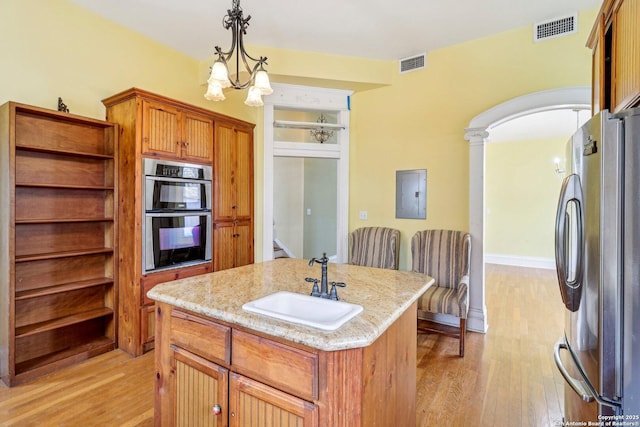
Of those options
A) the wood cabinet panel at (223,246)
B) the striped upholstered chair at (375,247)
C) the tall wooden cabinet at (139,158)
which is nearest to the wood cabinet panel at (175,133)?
the tall wooden cabinet at (139,158)

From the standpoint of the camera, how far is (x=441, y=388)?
2.39m

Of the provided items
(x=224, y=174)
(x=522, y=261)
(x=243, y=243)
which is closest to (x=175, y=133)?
(x=224, y=174)

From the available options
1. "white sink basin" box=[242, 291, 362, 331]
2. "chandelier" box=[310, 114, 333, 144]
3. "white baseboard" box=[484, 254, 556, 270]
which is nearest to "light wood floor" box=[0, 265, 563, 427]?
"white sink basin" box=[242, 291, 362, 331]

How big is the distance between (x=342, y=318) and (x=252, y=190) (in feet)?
9.90

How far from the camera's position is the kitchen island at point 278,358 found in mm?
1104

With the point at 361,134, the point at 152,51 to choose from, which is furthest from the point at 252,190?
the point at 152,51

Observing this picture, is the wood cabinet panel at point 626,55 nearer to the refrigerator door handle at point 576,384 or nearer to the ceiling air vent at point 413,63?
the refrigerator door handle at point 576,384

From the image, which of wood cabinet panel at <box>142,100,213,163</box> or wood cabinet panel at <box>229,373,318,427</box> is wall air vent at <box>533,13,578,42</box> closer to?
wood cabinet panel at <box>142,100,213,163</box>

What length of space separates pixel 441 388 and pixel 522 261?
5.72 m

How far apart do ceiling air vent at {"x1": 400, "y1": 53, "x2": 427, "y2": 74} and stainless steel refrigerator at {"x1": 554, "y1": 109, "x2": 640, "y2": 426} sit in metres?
2.72

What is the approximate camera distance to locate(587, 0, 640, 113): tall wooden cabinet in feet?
4.34

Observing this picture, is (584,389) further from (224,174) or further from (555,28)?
(224,174)

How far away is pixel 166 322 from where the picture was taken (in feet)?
5.23

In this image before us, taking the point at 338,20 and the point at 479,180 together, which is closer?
the point at 338,20
